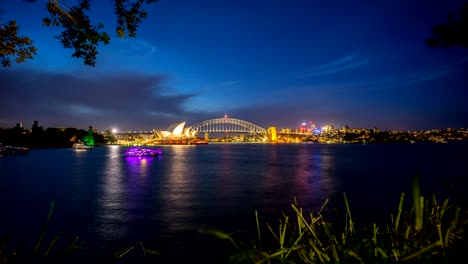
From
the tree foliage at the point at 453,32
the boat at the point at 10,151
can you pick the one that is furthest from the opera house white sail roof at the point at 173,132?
the tree foliage at the point at 453,32

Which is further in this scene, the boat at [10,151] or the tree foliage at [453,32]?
the boat at [10,151]

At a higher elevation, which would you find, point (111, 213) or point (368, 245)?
point (368, 245)

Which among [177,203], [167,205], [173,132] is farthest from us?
[173,132]

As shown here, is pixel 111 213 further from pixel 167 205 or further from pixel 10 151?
pixel 10 151

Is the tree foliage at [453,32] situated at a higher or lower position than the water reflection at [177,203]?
higher

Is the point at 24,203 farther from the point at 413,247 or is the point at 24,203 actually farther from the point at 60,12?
the point at 413,247

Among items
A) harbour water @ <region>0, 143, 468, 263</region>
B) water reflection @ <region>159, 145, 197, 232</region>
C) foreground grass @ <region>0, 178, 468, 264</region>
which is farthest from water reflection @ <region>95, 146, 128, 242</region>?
foreground grass @ <region>0, 178, 468, 264</region>

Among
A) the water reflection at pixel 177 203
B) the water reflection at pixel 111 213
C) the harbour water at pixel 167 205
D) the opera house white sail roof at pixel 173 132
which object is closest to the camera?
the harbour water at pixel 167 205

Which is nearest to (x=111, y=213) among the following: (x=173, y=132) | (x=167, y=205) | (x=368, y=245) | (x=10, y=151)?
(x=167, y=205)

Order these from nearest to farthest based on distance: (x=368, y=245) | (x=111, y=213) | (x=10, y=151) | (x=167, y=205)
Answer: (x=368, y=245) → (x=111, y=213) → (x=167, y=205) → (x=10, y=151)

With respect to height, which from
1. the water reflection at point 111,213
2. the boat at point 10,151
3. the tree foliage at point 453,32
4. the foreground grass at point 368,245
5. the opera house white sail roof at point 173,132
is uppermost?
the opera house white sail roof at point 173,132

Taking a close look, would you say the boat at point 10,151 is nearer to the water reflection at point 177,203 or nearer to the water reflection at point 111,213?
the water reflection at point 111,213

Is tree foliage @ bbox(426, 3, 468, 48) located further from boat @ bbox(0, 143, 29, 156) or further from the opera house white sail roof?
the opera house white sail roof

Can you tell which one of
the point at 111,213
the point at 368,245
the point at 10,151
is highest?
the point at 368,245
